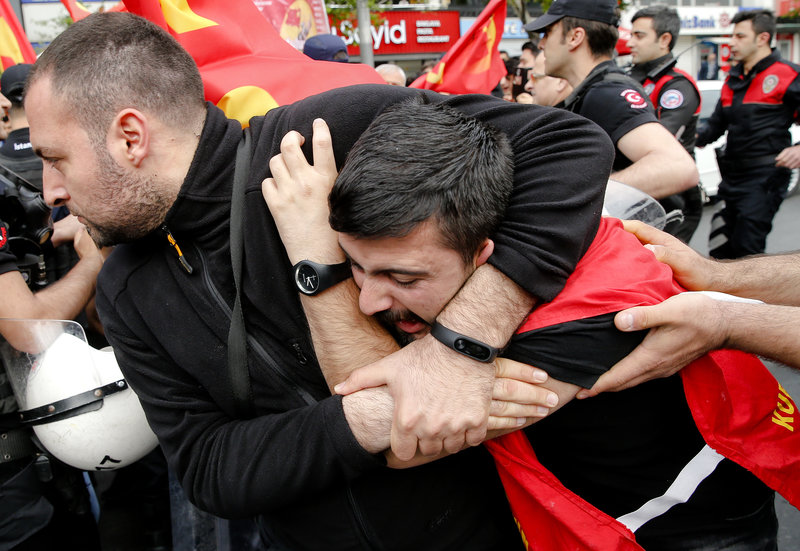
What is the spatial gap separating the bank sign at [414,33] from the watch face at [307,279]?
20.8m

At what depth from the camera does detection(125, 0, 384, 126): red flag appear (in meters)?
2.23

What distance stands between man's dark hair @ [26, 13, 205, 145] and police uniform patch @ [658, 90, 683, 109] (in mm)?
3638

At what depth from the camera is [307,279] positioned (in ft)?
4.77

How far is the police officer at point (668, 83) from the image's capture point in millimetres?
3957

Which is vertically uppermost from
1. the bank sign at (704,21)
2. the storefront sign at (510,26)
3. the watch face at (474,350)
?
the watch face at (474,350)

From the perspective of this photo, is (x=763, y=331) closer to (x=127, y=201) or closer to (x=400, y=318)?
(x=400, y=318)

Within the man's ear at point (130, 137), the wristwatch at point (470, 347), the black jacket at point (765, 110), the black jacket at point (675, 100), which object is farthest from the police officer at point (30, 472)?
the black jacket at point (765, 110)

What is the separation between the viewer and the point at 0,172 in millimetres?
2697

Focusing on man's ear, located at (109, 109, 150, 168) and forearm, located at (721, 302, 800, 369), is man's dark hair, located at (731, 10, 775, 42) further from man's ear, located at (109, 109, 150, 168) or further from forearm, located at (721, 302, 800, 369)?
man's ear, located at (109, 109, 150, 168)

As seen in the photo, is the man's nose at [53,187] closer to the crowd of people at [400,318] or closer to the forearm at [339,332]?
the crowd of people at [400,318]

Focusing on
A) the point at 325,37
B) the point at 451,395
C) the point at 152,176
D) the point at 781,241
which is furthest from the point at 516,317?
the point at 781,241

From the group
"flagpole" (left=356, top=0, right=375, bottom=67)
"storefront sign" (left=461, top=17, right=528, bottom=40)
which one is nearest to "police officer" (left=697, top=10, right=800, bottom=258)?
"flagpole" (left=356, top=0, right=375, bottom=67)

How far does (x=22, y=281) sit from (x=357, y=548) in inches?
64.4

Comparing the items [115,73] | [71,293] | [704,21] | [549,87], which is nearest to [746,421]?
[115,73]
